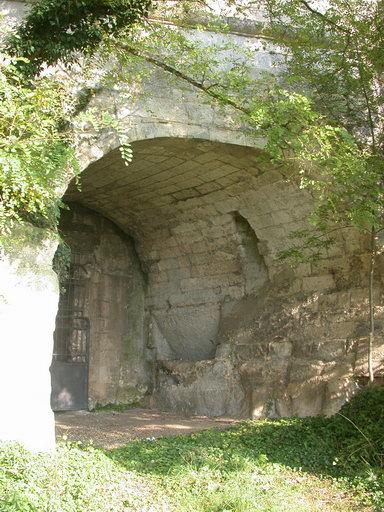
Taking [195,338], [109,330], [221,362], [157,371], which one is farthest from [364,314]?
[109,330]

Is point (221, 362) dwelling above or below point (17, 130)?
below

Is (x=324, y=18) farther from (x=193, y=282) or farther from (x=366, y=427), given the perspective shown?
(x=193, y=282)

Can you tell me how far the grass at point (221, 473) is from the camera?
438 cm

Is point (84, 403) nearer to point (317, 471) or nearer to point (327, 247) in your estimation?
point (327, 247)

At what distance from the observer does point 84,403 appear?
31.8 ft

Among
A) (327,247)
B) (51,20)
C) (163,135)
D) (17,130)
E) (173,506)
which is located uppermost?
(51,20)

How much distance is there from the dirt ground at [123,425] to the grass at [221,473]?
78 cm

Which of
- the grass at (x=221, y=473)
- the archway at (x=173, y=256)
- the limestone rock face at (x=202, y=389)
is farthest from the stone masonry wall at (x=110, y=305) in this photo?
the grass at (x=221, y=473)

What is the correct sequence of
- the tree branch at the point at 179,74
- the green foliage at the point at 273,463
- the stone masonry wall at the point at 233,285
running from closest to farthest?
the green foliage at the point at 273,463, the tree branch at the point at 179,74, the stone masonry wall at the point at 233,285

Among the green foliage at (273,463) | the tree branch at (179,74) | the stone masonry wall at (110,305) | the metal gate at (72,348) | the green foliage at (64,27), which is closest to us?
the green foliage at (273,463)

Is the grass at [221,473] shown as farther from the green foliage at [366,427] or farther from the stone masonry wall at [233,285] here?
the stone masonry wall at [233,285]

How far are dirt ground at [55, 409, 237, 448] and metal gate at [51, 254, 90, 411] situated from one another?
0.78ft

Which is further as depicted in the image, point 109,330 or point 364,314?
point 109,330

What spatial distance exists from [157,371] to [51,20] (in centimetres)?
577
